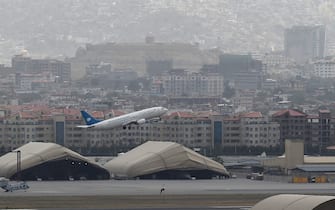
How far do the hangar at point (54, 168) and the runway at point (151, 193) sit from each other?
2372 mm

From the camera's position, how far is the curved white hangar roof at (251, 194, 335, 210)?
52.0 metres

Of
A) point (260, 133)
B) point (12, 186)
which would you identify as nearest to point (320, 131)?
point (260, 133)

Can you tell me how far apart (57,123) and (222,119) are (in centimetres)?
1238

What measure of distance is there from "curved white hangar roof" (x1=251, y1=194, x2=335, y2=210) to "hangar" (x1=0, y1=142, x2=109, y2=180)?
41063 millimetres

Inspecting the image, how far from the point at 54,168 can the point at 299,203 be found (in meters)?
43.4

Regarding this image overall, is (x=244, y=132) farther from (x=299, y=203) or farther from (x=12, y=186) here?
(x=299, y=203)

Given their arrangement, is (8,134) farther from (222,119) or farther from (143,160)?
(143,160)

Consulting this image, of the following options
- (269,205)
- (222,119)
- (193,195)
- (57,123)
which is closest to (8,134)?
(57,123)

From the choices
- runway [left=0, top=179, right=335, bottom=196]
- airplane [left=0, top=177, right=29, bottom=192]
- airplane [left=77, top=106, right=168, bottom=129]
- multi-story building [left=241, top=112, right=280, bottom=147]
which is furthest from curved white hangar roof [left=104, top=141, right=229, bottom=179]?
multi-story building [left=241, top=112, right=280, bottom=147]

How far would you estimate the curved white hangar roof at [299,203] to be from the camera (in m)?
52.0

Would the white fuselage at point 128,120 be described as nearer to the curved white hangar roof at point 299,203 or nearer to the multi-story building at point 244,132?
the multi-story building at point 244,132

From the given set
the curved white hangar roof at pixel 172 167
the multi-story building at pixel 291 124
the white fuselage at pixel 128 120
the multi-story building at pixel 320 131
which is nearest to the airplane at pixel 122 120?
the white fuselage at pixel 128 120

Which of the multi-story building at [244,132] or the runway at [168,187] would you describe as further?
the multi-story building at [244,132]

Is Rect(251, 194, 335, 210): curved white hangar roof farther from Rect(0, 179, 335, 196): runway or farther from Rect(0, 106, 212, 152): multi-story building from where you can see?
Rect(0, 106, 212, 152): multi-story building
